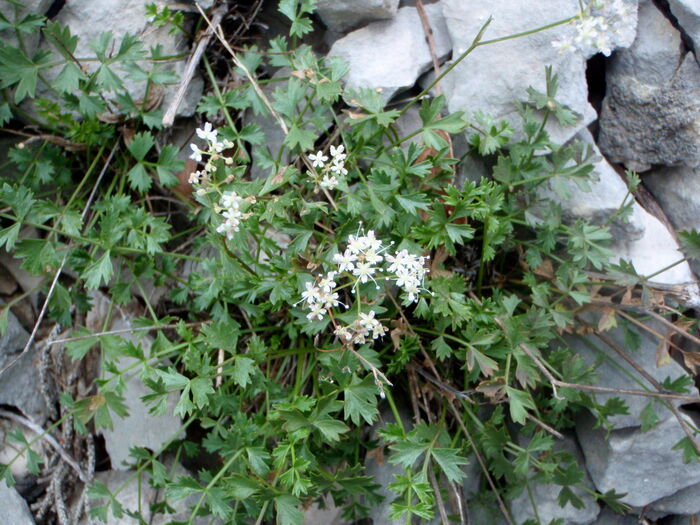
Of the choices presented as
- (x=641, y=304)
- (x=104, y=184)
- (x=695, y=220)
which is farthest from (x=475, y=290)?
(x=104, y=184)

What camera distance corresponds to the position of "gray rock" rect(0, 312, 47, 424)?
3385mm

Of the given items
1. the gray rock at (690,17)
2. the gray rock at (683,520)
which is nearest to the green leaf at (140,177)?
the gray rock at (690,17)

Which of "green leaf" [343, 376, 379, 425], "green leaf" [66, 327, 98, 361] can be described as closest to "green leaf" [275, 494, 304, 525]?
"green leaf" [343, 376, 379, 425]

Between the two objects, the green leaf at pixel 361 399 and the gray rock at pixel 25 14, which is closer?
the green leaf at pixel 361 399

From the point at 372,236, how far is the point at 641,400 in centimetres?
179

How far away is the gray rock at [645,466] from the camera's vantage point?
3.23 metres

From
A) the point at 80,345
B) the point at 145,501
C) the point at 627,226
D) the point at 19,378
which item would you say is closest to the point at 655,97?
the point at 627,226

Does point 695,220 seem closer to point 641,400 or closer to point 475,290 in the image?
point 641,400

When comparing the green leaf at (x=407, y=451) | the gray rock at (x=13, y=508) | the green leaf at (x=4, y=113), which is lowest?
the gray rock at (x=13, y=508)

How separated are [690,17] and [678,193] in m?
0.87

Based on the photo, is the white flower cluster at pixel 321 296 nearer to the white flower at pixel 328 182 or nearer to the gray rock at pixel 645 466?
the white flower at pixel 328 182

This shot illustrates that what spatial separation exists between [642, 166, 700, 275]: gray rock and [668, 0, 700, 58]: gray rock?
59cm

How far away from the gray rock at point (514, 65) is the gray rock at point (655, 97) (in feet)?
0.88

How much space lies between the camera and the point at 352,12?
3350 mm
